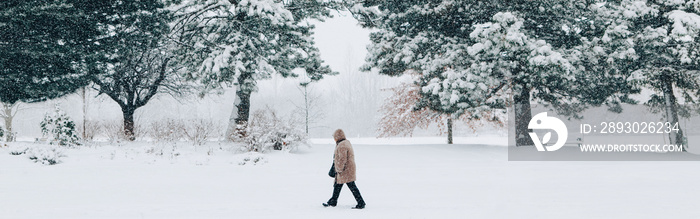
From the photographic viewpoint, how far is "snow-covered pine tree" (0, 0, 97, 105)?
14.3 metres

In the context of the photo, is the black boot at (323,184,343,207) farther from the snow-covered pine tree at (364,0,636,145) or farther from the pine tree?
the pine tree

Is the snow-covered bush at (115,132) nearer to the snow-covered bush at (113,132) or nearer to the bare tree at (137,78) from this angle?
the snow-covered bush at (113,132)

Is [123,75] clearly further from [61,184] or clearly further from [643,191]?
[643,191]

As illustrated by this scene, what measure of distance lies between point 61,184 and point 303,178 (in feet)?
17.2

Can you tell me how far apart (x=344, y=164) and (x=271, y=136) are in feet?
25.7

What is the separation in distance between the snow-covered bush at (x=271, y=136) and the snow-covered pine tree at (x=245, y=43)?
2.07 feet

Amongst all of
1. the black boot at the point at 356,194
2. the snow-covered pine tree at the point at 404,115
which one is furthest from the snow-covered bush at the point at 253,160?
the snow-covered pine tree at the point at 404,115

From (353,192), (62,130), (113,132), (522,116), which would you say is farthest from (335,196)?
(113,132)

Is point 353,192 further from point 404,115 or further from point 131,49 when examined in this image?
point 404,115

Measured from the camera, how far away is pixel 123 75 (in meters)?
20.8

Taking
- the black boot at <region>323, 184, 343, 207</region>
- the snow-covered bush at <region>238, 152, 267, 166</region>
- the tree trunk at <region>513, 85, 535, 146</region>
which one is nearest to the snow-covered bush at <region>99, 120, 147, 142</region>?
the snow-covered bush at <region>238, 152, 267, 166</region>

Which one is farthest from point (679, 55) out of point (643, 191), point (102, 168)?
A: point (102, 168)

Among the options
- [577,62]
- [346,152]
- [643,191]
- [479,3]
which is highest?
[479,3]

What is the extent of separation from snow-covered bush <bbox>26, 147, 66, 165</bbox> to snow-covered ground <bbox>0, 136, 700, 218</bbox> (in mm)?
189
